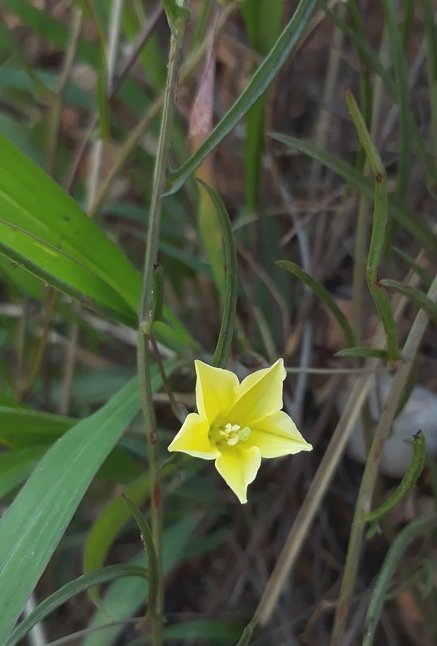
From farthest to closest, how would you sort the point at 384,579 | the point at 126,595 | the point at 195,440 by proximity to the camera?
the point at 126,595 → the point at 384,579 → the point at 195,440

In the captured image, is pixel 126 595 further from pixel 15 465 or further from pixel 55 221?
pixel 55 221

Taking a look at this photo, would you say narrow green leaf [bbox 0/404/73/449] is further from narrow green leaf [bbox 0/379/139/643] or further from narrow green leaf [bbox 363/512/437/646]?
narrow green leaf [bbox 363/512/437/646]

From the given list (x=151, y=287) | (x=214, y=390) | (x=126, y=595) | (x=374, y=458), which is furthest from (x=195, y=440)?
(x=126, y=595)

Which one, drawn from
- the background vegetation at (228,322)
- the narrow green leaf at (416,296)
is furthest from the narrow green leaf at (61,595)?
the narrow green leaf at (416,296)

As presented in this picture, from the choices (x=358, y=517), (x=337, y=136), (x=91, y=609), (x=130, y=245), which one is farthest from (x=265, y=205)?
(x=91, y=609)

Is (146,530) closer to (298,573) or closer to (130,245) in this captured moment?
(298,573)

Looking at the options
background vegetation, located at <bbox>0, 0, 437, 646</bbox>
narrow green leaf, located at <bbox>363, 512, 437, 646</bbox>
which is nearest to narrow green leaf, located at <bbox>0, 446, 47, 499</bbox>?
background vegetation, located at <bbox>0, 0, 437, 646</bbox>
